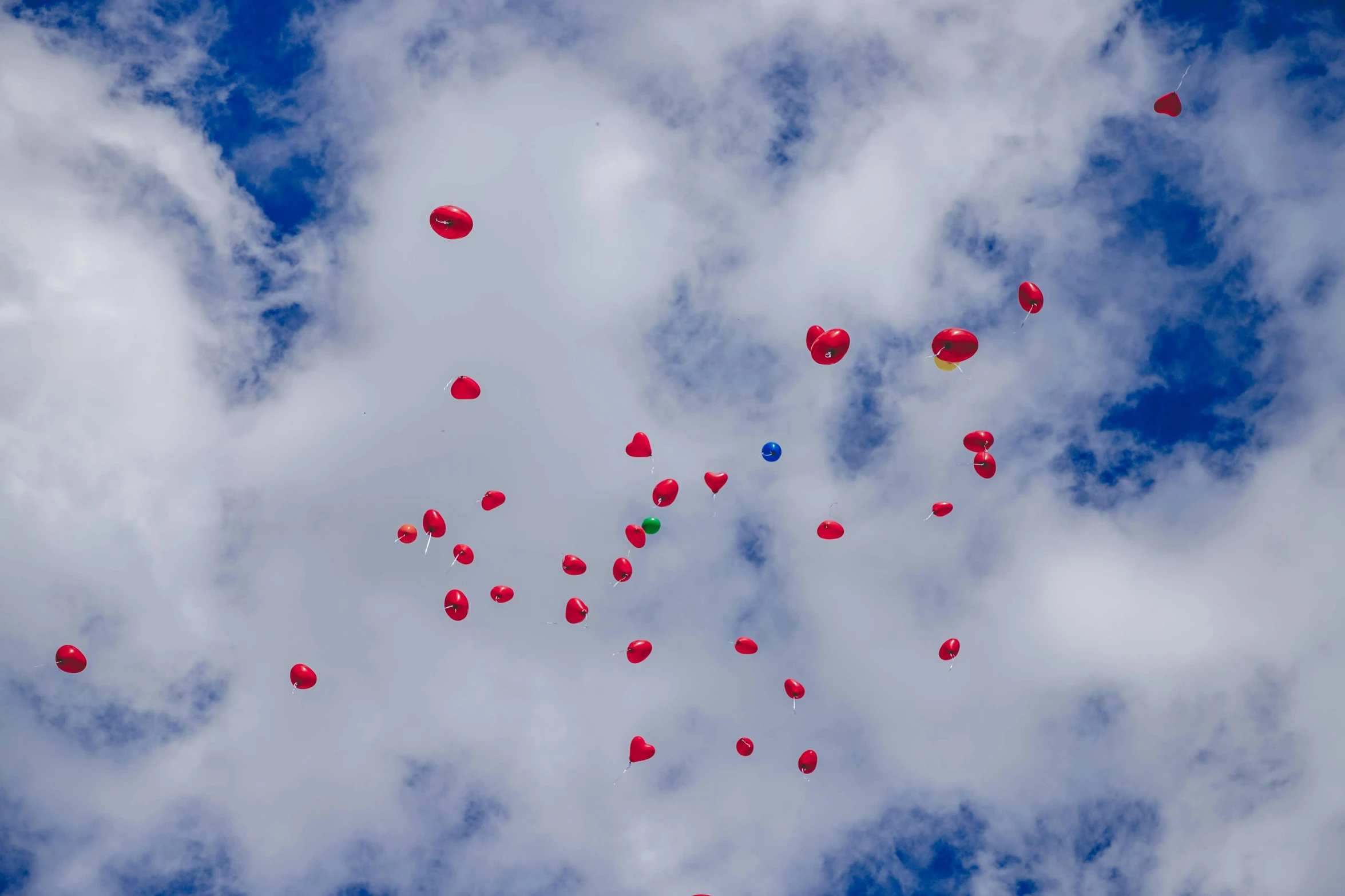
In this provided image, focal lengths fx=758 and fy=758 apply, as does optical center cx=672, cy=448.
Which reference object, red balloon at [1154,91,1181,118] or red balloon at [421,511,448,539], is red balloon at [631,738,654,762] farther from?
red balloon at [1154,91,1181,118]

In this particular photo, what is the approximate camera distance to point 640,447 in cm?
2092

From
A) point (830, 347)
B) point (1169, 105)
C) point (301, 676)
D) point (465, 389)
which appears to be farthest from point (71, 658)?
point (1169, 105)

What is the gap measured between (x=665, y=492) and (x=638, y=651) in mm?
4449

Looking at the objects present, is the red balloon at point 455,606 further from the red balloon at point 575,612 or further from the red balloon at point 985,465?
the red balloon at point 985,465

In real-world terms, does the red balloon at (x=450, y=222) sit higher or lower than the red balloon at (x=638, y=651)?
higher

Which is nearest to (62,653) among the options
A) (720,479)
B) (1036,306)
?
(720,479)

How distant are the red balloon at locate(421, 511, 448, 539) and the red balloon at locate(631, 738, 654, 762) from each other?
7839mm

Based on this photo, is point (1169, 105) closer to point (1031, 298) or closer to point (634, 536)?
point (1031, 298)

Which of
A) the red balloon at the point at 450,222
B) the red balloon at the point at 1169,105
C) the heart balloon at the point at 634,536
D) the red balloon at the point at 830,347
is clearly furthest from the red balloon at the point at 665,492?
the red balloon at the point at 1169,105

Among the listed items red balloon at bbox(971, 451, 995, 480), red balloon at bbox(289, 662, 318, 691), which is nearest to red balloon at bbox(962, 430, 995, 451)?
red balloon at bbox(971, 451, 995, 480)

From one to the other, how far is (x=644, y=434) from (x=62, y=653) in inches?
621

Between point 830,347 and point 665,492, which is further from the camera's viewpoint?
point 665,492

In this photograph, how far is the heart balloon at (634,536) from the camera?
2080 cm

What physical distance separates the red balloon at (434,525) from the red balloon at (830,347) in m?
10.8
